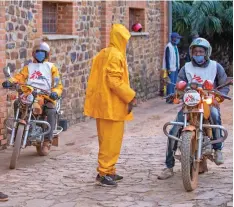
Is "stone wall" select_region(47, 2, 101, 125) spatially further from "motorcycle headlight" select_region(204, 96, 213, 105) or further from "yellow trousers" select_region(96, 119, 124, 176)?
"motorcycle headlight" select_region(204, 96, 213, 105)

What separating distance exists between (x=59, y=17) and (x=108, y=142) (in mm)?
5704

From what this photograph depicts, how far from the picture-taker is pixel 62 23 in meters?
12.8

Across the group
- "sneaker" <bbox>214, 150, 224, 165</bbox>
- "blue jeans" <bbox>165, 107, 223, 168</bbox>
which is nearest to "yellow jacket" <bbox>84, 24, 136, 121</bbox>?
"blue jeans" <bbox>165, 107, 223, 168</bbox>

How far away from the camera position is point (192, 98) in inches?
289

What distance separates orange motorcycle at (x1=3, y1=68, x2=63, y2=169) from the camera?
28.3ft

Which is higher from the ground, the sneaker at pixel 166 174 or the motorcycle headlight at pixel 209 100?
the motorcycle headlight at pixel 209 100

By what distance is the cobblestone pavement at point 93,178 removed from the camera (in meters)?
6.95

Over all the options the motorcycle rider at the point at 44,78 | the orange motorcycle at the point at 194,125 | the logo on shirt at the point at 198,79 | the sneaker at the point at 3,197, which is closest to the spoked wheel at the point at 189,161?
the orange motorcycle at the point at 194,125

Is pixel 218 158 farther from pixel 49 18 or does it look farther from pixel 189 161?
pixel 49 18

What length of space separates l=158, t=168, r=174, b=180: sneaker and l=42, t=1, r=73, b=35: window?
523 cm

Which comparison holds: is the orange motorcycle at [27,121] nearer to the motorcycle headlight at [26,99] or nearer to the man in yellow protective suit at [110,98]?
the motorcycle headlight at [26,99]

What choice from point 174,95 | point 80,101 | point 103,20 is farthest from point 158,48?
point 174,95

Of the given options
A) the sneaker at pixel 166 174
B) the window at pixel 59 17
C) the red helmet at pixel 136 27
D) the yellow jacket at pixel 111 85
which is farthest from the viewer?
the red helmet at pixel 136 27

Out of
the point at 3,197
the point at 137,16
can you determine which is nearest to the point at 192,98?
the point at 3,197
